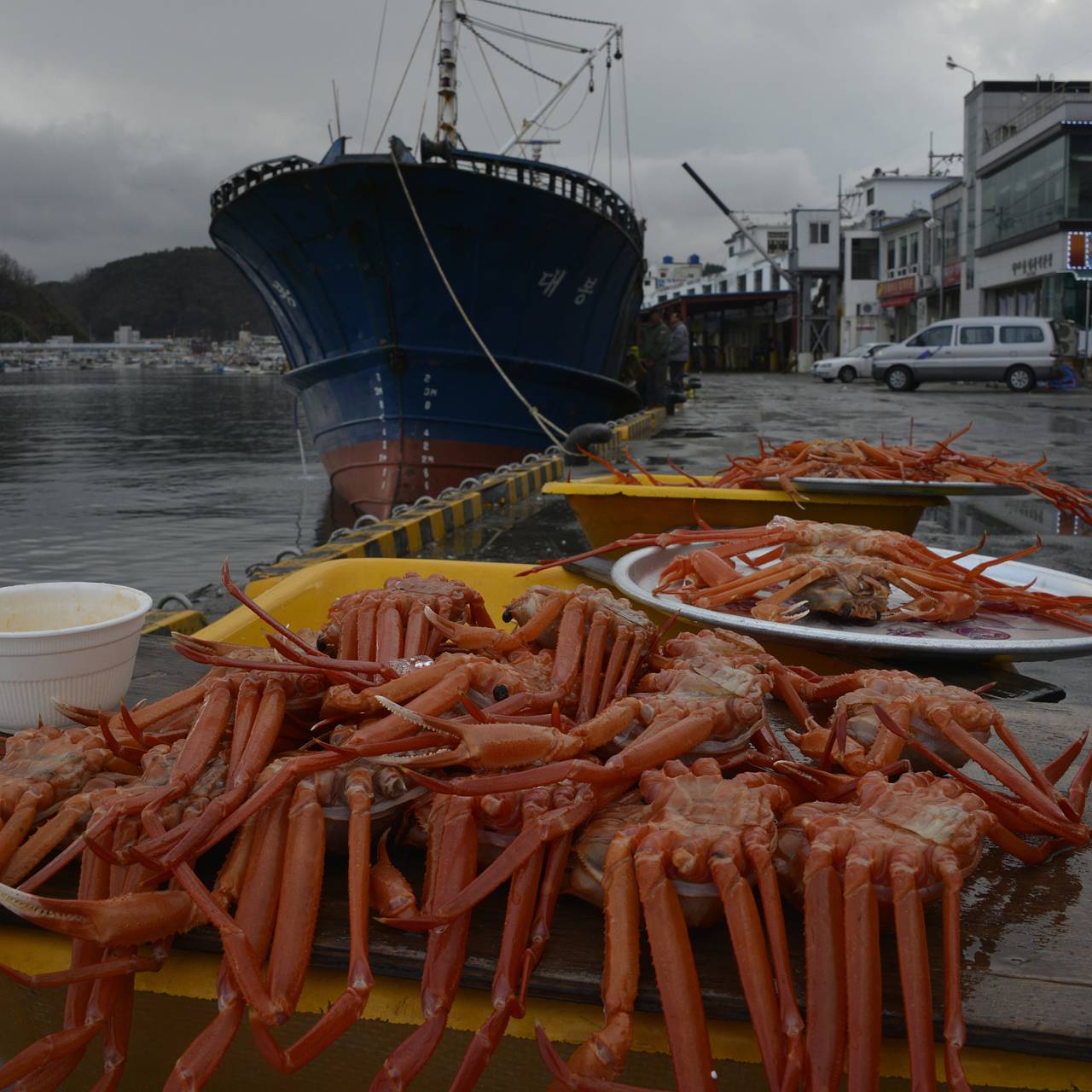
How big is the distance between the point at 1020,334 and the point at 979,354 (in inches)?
44.0

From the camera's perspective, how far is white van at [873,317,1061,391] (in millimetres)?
26469

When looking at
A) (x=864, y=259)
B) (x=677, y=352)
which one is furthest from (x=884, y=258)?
(x=677, y=352)

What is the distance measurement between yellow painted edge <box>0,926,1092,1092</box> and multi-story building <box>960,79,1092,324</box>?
35.1 meters

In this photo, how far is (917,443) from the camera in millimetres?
12969

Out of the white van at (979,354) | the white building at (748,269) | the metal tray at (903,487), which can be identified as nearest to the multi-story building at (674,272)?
the white building at (748,269)

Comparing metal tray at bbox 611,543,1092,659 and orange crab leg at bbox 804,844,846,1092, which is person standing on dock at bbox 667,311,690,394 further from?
orange crab leg at bbox 804,844,846,1092

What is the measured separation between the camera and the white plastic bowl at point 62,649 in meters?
1.76

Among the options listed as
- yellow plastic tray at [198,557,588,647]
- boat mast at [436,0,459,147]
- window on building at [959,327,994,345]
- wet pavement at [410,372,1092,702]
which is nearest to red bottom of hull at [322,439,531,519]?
wet pavement at [410,372,1092,702]

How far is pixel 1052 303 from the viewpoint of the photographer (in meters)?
32.4

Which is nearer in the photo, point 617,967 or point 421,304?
point 617,967

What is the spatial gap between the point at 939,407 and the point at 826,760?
21197 mm

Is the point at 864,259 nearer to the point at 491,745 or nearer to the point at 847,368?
the point at 847,368

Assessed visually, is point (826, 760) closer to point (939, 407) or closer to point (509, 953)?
point (509, 953)

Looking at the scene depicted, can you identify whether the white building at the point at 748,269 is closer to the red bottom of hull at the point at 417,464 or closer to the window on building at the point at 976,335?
the window on building at the point at 976,335
